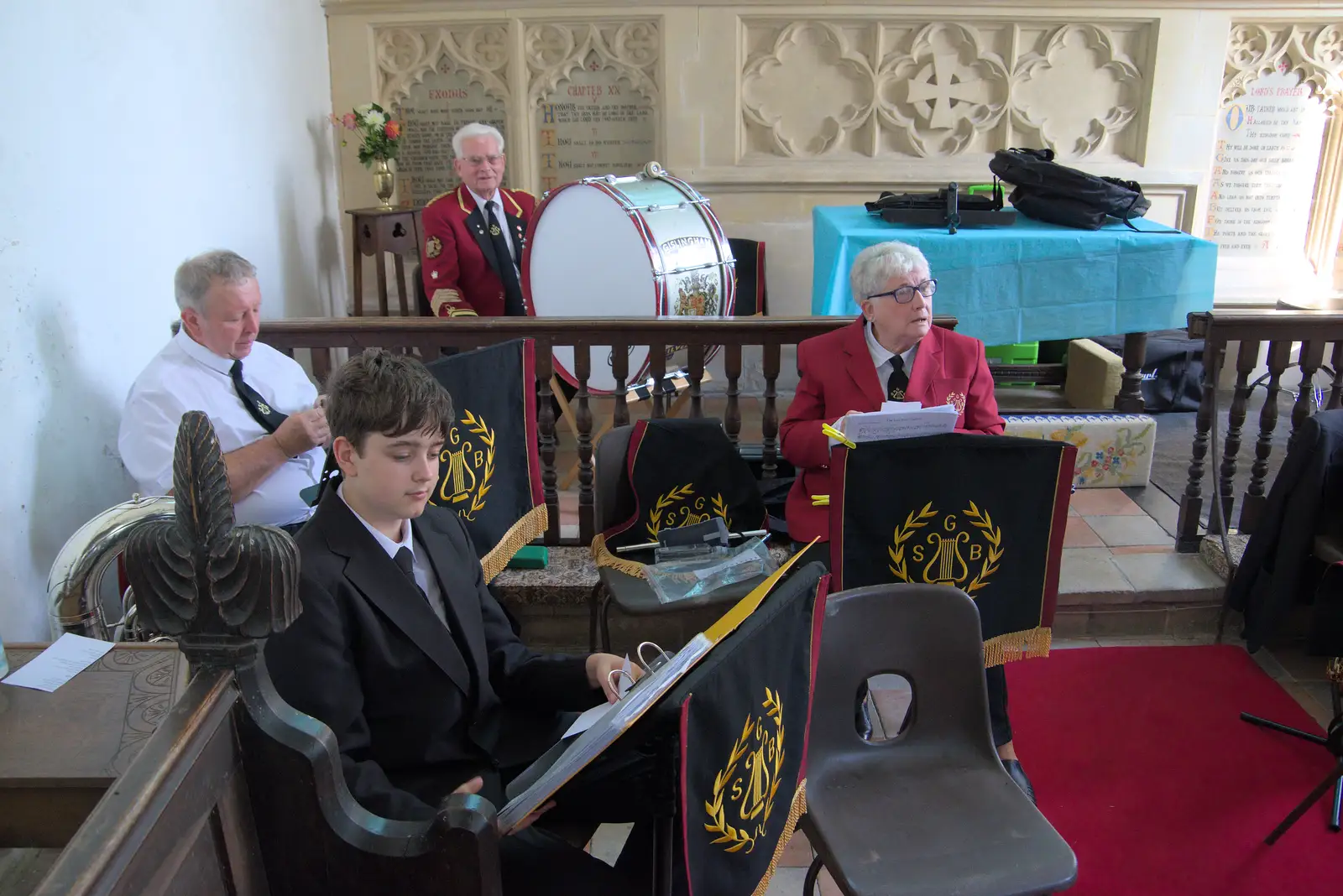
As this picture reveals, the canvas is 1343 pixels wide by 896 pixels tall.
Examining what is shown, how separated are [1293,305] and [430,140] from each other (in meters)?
5.01

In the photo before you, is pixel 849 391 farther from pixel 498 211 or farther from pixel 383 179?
pixel 383 179

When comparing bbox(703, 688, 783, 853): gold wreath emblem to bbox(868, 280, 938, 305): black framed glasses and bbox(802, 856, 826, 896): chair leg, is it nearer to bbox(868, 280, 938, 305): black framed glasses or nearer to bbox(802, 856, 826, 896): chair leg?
bbox(802, 856, 826, 896): chair leg

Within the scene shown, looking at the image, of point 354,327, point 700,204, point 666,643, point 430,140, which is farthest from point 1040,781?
point 430,140

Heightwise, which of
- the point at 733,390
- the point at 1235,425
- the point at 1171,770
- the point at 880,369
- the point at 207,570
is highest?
the point at 207,570

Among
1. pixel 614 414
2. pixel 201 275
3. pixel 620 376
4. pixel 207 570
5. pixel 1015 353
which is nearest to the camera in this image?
pixel 207 570

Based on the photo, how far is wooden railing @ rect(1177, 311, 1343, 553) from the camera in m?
3.09

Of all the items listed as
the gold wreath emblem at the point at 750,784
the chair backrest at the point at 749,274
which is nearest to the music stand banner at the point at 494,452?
the gold wreath emblem at the point at 750,784

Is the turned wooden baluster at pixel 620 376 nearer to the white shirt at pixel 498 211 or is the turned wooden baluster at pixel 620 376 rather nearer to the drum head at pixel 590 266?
the drum head at pixel 590 266

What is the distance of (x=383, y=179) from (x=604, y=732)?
185 inches

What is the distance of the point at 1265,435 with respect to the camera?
10.5ft

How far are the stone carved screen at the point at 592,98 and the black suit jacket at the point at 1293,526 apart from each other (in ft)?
13.0

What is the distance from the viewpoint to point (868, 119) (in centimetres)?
582

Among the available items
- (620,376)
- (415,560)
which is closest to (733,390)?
(620,376)

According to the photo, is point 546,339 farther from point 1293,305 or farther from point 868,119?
point 1293,305
